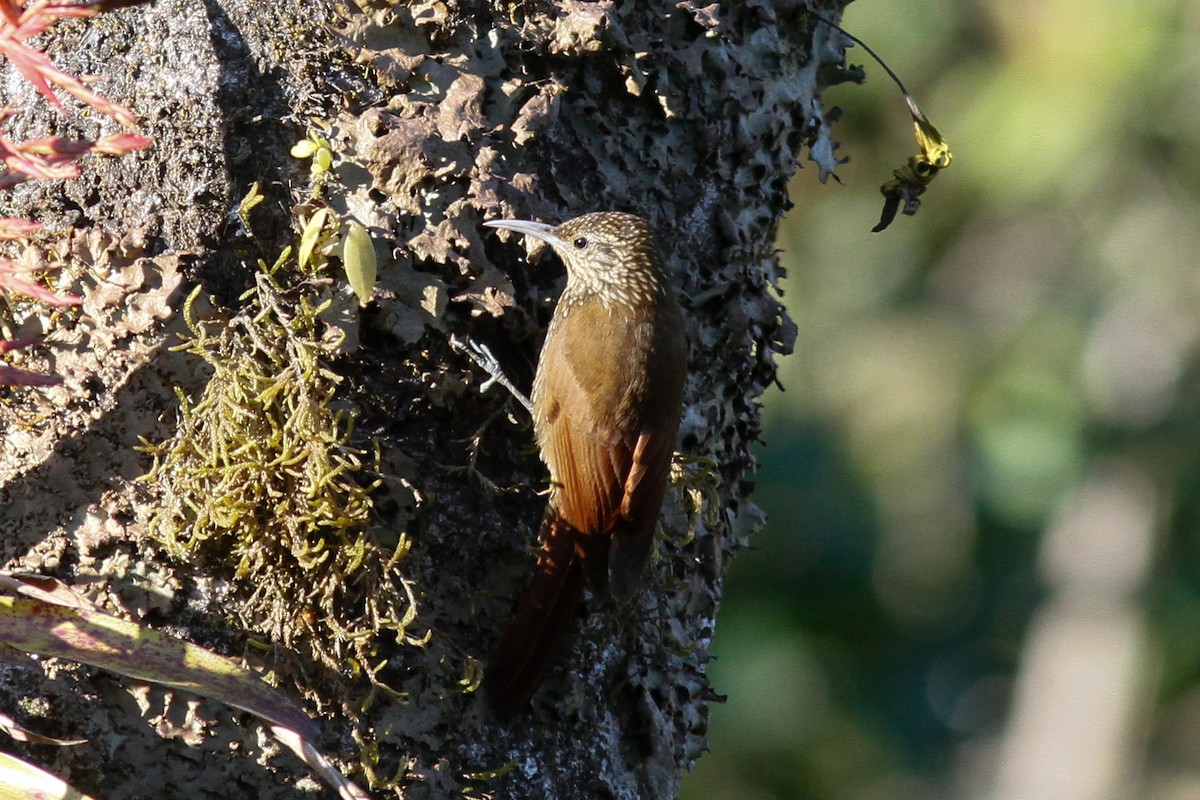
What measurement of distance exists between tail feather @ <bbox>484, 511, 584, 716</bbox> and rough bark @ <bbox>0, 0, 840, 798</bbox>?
1.9 inches

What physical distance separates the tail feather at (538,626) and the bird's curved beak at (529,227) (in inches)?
21.9

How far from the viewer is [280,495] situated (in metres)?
2.31

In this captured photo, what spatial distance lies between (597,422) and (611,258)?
36cm

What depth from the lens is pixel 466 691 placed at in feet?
7.75

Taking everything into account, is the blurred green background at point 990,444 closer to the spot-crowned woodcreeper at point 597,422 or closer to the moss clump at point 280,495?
the spot-crowned woodcreeper at point 597,422

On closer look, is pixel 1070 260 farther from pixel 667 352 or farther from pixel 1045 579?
pixel 667 352

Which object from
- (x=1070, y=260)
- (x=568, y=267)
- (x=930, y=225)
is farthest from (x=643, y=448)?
(x=1070, y=260)

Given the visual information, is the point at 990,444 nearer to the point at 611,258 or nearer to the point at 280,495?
the point at 611,258

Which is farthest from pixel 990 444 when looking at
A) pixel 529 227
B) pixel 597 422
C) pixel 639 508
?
pixel 529 227

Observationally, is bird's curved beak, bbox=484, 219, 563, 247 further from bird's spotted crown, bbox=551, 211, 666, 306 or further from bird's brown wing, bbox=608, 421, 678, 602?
bird's brown wing, bbox=608, 421, 678, 602

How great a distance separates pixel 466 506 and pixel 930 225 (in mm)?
9249

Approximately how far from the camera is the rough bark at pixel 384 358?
227 centimetres

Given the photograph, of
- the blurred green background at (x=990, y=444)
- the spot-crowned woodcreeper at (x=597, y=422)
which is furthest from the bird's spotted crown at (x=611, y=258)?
the blurred green background at (x=990, y=444)

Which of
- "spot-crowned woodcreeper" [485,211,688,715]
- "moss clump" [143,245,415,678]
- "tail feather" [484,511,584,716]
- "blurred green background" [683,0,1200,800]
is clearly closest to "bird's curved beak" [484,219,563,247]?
"spot-crowned woodcreeper" [485,211,688,715]
